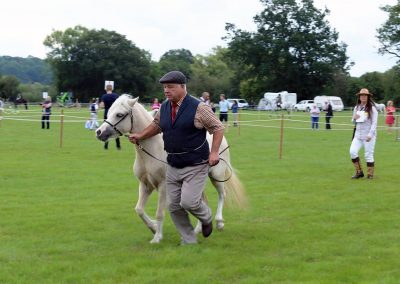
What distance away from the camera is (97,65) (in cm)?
9775

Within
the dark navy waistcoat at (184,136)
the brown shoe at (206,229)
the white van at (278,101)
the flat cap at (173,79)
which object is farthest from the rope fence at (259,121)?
the white van at (278,101)

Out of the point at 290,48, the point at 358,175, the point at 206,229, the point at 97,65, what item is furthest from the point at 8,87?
the point at 206,229

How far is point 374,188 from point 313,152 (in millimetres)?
7868

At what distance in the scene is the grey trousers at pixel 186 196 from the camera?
22.4 ft

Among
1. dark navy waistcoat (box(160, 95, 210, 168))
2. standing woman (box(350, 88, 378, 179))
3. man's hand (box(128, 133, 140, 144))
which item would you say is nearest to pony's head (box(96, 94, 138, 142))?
man's hand (box(128, 133, 140, 144))

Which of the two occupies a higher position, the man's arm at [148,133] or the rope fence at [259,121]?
the man's arm at [148,133]

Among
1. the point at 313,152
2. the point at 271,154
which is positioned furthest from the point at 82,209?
the point at 313,152

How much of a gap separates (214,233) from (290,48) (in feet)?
252

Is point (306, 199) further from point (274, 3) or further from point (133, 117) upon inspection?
point (274, 3)

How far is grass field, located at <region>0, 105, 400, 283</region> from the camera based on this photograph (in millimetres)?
5988

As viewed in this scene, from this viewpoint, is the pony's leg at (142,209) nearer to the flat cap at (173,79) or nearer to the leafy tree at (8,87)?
the flat cap at (173,79)

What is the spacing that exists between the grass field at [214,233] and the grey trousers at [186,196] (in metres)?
0.30

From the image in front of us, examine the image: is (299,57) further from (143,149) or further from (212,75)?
(143,149)

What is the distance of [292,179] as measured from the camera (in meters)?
13.1
